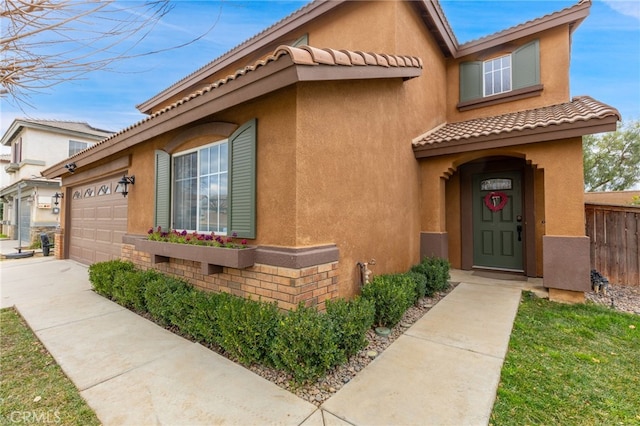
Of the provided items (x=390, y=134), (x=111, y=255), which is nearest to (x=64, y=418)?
(x=390, y=134)

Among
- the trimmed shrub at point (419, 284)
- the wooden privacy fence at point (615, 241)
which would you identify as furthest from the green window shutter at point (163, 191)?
the wooden privacy fence at point (615, 241)

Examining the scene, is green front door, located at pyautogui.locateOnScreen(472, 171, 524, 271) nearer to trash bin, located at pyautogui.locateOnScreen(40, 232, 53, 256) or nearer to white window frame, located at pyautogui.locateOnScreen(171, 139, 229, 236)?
white window frame, located at pyautogui.locateOnScreen(171, 139, 229, 236)

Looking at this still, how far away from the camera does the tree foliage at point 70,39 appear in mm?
1843

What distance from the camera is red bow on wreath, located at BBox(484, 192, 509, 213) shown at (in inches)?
288

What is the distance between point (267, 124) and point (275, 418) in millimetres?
3370

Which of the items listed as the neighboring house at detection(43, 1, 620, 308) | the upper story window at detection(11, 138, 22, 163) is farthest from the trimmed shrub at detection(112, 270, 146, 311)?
the upper story window at detection(11, 138, 22, 163)

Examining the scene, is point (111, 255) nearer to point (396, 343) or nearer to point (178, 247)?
point (178, 247)

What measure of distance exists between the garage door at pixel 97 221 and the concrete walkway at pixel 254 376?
334 cm

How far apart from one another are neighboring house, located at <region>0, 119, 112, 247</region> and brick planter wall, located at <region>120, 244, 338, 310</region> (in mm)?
16544

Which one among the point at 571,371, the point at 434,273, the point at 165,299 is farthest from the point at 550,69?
the point at 165,299

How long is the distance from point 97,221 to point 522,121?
12.1m

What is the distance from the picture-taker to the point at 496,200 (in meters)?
7.40

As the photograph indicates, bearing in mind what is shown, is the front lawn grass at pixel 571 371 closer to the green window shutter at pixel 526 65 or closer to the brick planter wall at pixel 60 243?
the green window shutter at pixel 526 65

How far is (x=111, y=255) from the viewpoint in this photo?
8406 mm
